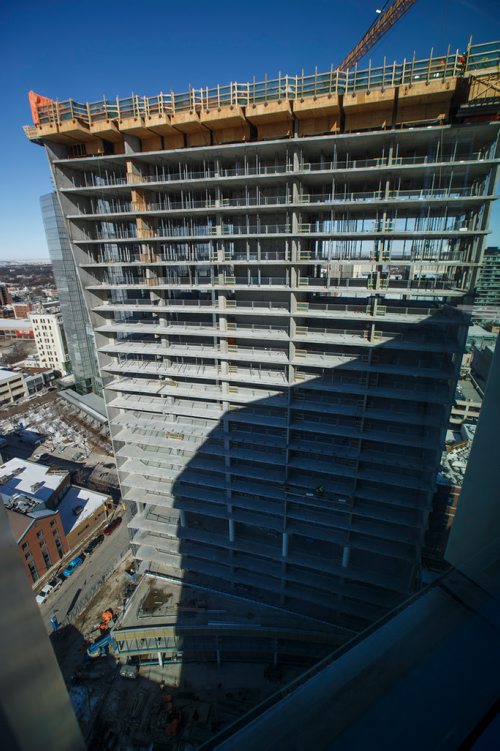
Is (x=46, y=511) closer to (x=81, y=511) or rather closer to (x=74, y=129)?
(x=81, y=511)

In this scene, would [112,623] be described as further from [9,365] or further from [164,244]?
[9,365]

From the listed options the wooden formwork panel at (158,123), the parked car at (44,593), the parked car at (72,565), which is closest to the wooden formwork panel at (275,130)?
the wooden formwork panel at (158,123)

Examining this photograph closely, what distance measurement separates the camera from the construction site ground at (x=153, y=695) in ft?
41.6

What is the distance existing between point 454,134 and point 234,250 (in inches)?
271

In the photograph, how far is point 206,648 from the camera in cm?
1455

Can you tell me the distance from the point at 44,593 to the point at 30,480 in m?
7.90

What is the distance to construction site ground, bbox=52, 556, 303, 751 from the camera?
12.7 meters

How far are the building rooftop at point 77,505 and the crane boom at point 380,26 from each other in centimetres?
3094

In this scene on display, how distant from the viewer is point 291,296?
35.6ft

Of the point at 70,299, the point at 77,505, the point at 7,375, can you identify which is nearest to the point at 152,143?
the point at 77,505

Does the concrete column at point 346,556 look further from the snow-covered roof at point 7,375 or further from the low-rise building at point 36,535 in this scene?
the snow-covered roof at point 7,375

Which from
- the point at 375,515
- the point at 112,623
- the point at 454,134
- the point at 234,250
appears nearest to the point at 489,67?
the point at 454,134

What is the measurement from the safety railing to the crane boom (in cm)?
1576

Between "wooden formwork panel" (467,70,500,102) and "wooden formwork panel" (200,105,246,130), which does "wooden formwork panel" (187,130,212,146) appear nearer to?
"wooden formwork panel" (200,105,246,130)
